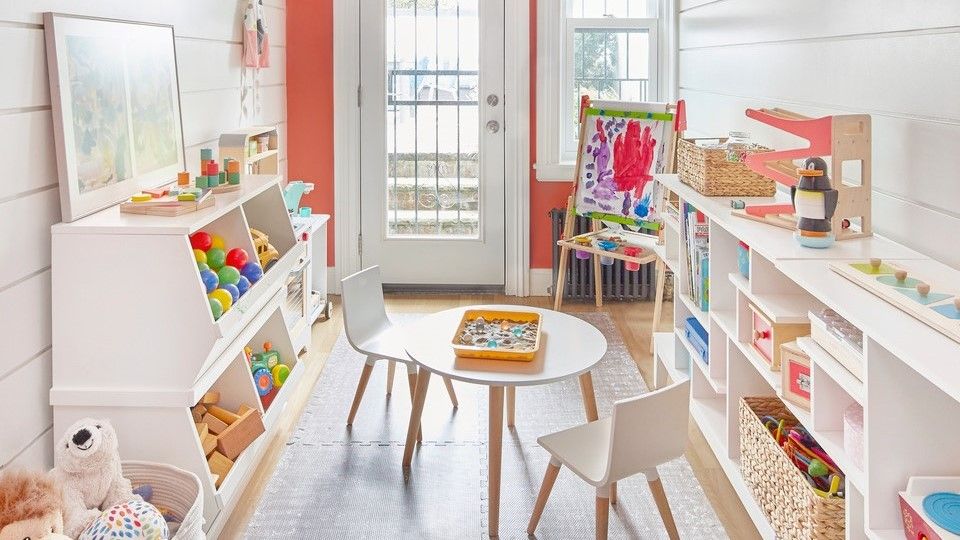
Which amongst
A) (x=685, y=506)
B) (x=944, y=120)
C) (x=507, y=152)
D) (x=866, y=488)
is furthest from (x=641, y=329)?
(x=866, y=488)

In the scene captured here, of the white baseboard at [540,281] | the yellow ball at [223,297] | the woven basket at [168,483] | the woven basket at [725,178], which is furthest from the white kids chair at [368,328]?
the white baseboard at [540,281]

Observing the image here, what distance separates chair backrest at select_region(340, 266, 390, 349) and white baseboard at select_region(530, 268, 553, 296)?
2033 mm

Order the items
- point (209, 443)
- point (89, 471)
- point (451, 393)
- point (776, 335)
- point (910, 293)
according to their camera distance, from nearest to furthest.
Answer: point (910, 293), point (89, 471), point (776, 335), point (209, 443), point (451, 393)

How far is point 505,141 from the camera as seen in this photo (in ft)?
17.0

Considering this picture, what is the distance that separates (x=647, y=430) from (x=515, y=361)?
53 centimetres

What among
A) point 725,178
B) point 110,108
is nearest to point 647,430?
point 725,178

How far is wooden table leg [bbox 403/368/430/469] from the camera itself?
2.90m

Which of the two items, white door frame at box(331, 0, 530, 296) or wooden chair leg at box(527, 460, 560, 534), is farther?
white door frame at box(331, 0, 530, 296)

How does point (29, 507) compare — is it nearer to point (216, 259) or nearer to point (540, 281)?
point (216, 259)

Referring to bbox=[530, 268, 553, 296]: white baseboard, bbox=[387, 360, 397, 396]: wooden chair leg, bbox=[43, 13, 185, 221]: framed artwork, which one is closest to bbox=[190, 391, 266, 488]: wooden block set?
bbox=[43, 13, 185, 221]: framed artwork

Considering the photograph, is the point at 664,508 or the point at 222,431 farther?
the point at 222,431

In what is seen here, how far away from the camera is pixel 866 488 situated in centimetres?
167

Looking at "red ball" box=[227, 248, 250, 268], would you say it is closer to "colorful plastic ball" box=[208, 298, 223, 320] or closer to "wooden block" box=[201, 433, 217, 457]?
"colorful plastic ball" box=[208, 298, 223, 320]

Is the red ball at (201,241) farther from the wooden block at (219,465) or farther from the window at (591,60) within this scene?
the window at (591,60)
